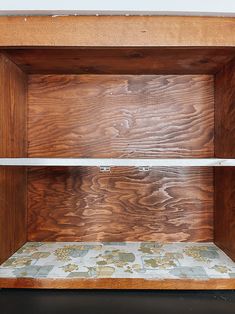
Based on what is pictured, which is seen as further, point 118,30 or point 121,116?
point 121,116

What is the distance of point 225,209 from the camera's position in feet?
3.15

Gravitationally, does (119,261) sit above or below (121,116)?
below

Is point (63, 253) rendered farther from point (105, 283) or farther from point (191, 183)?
point (191, 183)

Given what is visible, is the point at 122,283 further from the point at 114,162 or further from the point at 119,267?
the point at 114,162

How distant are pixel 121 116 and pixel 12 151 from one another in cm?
45

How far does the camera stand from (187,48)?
30.3 inches

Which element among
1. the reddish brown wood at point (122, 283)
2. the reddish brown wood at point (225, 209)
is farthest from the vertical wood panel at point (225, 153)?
the reddish brown wood at point (122, 283)

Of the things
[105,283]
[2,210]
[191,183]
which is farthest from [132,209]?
[2,210]

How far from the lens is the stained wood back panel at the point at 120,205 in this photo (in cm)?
110

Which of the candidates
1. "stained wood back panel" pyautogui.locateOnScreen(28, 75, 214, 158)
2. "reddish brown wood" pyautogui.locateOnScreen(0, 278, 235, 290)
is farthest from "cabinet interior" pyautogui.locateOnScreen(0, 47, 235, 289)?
"reddish brown wood" pyautogui.locateOnScreen(0, 278, 235, 290)

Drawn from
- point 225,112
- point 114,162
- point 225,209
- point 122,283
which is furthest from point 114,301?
point 225,112

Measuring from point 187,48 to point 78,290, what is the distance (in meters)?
0.78
